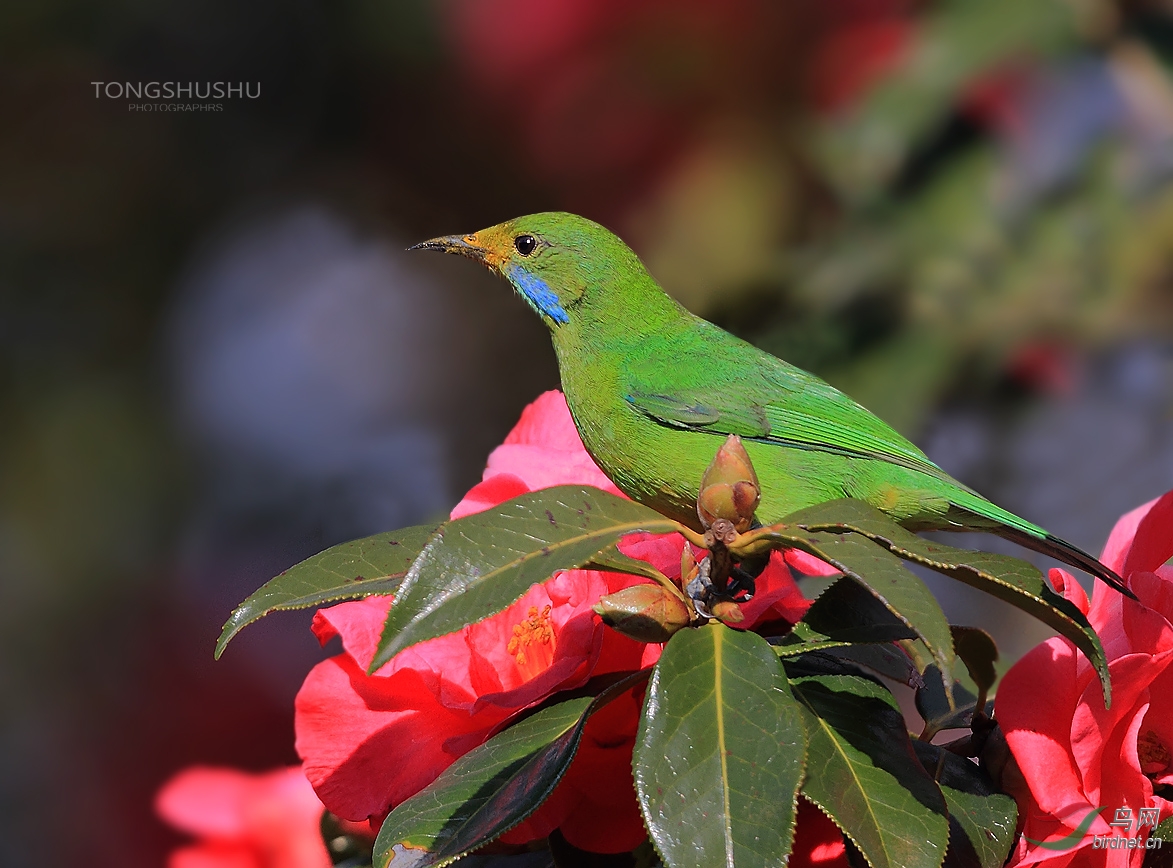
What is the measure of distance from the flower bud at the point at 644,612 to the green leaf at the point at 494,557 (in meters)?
0.03

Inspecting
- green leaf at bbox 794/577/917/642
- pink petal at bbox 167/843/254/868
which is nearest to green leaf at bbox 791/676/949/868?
green leaf at bbox 794/577/917/642

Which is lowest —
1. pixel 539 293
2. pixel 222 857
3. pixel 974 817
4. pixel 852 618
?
pixel 222 857

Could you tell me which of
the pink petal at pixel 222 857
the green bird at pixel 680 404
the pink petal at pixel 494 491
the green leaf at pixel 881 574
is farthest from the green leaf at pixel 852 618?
the pink petal at pixel 222 857

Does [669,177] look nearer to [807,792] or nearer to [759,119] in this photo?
[759,119]

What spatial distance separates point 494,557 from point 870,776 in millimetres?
265

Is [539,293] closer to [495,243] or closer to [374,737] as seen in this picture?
[495,243]

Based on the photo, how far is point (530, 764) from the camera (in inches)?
25.7

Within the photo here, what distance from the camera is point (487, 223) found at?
2287 mm

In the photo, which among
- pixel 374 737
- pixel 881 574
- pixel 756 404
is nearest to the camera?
pixel 881 574

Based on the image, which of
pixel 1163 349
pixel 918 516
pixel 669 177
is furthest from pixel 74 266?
pixel 1163 349

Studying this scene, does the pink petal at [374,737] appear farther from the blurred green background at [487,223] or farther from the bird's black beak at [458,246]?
the blurred green background at [487,223]

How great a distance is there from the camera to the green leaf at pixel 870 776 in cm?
60

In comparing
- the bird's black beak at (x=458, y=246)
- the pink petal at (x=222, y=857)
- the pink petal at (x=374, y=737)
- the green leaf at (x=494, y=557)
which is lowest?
the pink petal at (x=222, y=857)

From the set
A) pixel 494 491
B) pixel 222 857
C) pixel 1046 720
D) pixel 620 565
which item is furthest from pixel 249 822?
pixel 1046 720
